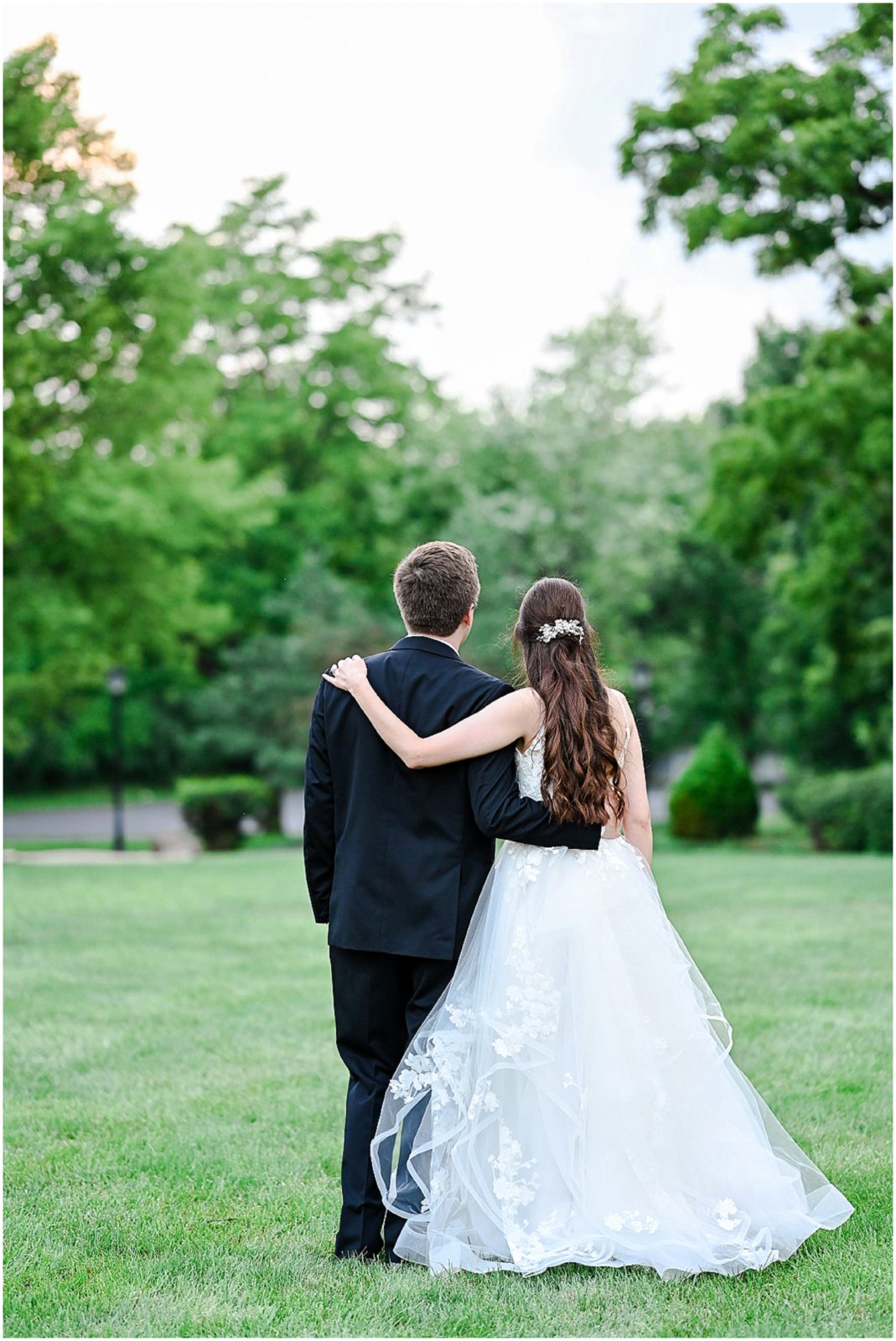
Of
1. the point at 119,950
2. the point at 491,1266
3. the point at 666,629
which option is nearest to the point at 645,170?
the point at 119,950

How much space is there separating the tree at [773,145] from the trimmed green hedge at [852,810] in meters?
8.55

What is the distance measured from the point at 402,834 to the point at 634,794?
2.70 ft

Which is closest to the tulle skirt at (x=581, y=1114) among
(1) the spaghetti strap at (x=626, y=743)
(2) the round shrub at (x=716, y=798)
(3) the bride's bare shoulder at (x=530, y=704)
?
(1) the spaghetti strap at (x=626, y=743)

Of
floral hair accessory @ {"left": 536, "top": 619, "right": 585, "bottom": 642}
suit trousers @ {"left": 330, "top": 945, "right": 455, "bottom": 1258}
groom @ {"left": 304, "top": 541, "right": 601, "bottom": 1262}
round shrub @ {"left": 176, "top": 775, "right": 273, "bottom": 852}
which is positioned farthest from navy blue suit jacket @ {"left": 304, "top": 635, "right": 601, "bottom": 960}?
round shrub @ {"left": 176, "top": 775, "right": 273, "bottom": 852}

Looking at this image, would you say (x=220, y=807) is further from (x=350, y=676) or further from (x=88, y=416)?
(x=350, y=676)

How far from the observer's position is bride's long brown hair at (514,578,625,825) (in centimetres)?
427

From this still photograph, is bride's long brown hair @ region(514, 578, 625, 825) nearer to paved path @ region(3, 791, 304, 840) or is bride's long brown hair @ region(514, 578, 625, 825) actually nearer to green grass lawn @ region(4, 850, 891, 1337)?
green grass lawn @ region(4, 850, 891, 1337)

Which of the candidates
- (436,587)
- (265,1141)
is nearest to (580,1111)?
(436,587)

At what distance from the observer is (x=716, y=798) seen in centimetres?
2575

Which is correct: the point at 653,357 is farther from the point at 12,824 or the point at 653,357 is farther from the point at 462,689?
the point at 462,689

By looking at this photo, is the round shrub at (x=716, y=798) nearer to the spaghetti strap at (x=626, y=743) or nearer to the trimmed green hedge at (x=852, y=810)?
the trimmed green hedge at (x=852, y=810)

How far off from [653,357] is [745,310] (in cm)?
273

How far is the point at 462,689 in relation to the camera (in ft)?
14.1

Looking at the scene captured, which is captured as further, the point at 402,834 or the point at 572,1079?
Result: the point at 402,834
